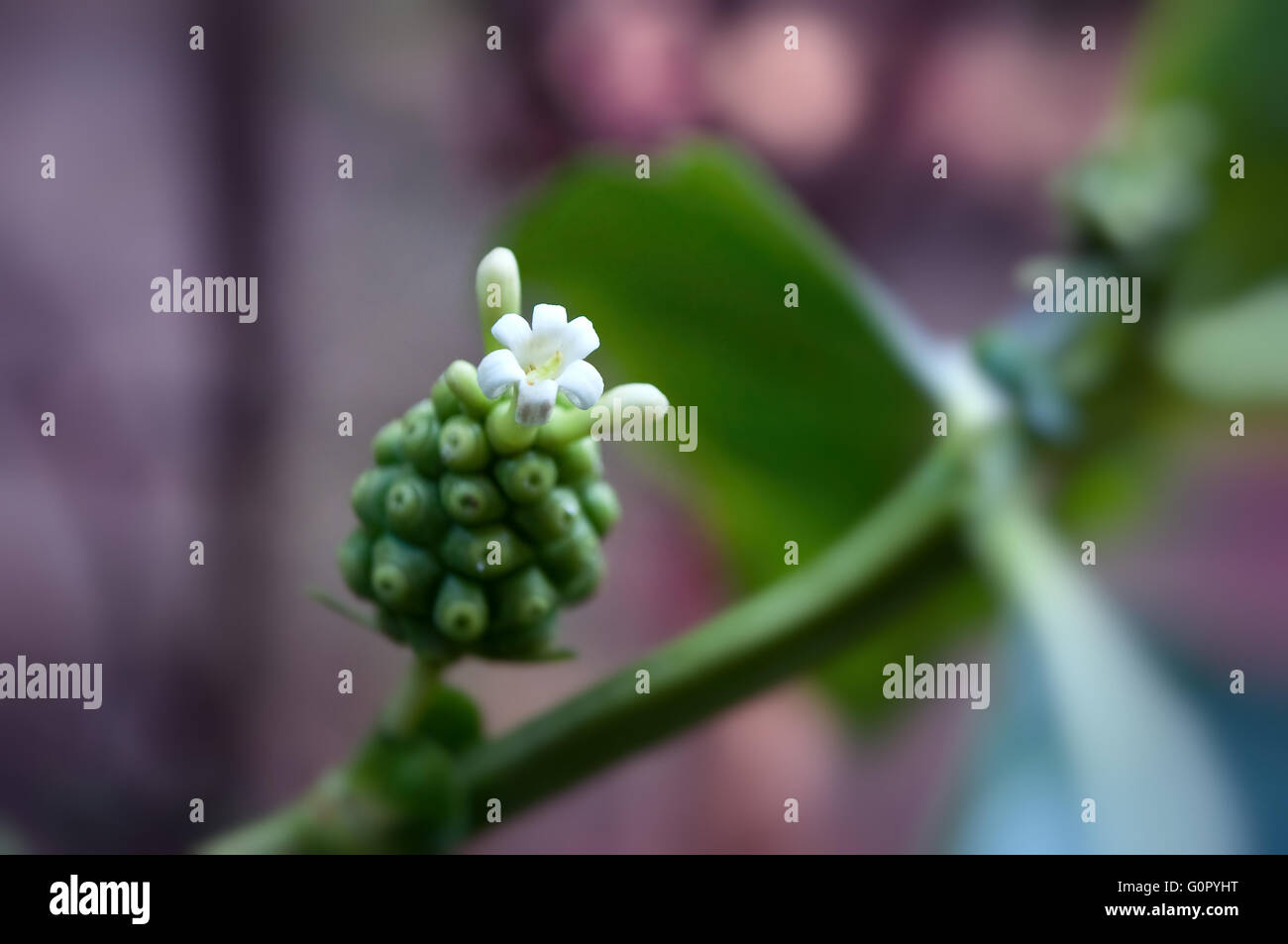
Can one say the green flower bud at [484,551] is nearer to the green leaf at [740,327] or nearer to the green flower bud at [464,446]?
the green flower bud at [464,446]

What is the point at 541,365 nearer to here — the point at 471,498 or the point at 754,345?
the point at 471,498

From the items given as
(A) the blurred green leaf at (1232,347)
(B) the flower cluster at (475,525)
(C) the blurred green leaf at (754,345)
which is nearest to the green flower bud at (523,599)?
(B) the flower cluster at (475,525)

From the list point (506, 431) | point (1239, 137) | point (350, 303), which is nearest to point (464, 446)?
point (506, 431)

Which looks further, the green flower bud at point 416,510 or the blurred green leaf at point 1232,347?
the blurred green leaf at point 1232,347

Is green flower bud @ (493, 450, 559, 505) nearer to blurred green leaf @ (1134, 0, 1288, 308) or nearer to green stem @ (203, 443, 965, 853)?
green stem @ (203, 443, 965, 853)

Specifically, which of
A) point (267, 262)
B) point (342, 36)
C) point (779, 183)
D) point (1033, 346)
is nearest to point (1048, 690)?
point (1033, 346)

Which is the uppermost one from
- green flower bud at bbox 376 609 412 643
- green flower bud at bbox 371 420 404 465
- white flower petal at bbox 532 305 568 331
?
white flower petal at bbox 532 305 568 331

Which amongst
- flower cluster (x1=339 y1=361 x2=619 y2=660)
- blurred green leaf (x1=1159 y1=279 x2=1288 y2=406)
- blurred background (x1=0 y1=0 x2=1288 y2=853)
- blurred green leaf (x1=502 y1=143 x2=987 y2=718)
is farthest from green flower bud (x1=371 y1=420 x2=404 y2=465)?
blurred background (x1=0 y1=0 x2=1288 y2=853)

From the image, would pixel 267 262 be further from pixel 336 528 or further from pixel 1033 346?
pixel 1033 346
